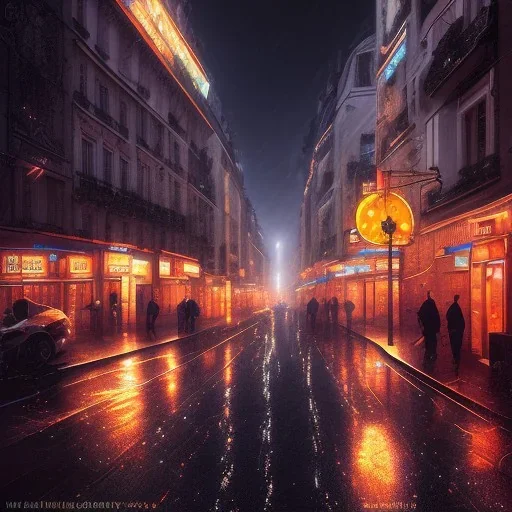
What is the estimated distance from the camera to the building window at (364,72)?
45250mm

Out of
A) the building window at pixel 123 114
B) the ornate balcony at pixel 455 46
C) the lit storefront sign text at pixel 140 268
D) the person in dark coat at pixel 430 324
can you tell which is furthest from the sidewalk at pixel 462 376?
the building window at pixel 123 114

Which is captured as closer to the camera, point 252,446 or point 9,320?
point 252,446

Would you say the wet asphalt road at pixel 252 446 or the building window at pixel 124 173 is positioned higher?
the building window at pixel 124 173

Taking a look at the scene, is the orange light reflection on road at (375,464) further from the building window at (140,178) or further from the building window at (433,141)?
the building window at (140,178)

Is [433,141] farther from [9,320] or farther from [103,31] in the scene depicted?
[103,31]

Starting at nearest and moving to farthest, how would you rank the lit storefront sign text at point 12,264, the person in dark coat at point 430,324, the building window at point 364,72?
the person in dark coat at point 430,324 < the lit storefront sign text at point 12,264 < the building window at point 364,72

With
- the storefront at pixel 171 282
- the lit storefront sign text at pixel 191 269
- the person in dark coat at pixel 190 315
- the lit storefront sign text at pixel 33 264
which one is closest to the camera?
the lit storefront sign text at pixel 33 264

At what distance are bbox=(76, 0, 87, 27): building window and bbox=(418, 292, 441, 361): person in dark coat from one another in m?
19.9

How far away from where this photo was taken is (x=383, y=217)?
21.1m

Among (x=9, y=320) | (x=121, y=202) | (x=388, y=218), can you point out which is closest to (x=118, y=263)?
(x=121, y=202)

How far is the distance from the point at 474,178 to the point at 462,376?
6685mm

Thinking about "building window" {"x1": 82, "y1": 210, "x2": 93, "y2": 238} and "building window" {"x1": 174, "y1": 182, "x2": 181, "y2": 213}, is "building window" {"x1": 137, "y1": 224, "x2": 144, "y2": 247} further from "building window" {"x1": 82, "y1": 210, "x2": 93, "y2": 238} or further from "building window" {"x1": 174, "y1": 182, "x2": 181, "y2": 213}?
"building window" {"x1": 174, "y1": 182, "x2": 181, "y2": 213}

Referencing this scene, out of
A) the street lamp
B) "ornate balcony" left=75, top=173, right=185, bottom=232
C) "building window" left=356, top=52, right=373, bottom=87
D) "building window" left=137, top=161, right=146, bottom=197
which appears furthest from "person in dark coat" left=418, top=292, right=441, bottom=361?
"building window" left=356, top=52, right=373, bottom=87

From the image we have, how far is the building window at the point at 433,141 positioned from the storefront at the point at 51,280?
15233mm
